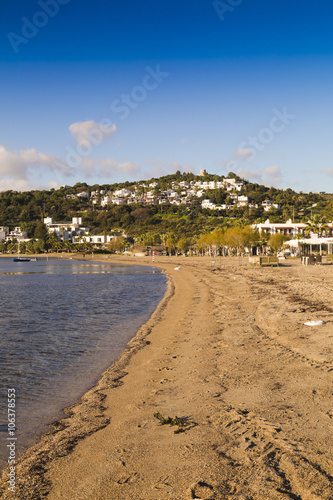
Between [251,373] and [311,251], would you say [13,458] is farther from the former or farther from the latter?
[311,251]

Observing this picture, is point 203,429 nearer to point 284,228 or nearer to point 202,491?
point 202,491

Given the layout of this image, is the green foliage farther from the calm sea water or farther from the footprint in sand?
the calm sea water

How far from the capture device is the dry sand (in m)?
4.69

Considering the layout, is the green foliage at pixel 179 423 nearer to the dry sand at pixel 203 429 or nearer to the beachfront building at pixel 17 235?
the dry sand at pixel 203 429

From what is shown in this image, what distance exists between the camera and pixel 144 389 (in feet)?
27.8

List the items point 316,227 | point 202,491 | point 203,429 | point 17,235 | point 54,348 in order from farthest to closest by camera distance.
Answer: point 17,235 < point 316,227 < point 54,348 < point 203,429 < point 202,491

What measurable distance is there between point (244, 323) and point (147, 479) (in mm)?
10195

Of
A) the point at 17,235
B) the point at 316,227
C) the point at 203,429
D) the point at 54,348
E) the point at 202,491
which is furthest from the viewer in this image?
the point at 17,235

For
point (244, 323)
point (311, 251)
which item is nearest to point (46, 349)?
point (244, 323)

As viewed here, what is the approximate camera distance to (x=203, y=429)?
20.1ft

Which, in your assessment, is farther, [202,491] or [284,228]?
[284,228]

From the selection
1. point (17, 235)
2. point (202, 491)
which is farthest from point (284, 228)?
point (17, 235)

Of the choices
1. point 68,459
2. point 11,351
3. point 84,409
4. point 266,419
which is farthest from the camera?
point 11,351

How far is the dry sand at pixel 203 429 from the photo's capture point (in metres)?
4.69
